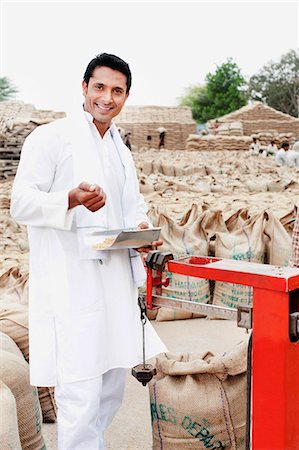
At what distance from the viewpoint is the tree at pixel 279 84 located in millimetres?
47325

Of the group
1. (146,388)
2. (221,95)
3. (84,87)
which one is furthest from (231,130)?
(221,95)

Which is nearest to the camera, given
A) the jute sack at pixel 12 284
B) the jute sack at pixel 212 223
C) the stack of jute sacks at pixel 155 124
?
the jute sack at pixel 12 284

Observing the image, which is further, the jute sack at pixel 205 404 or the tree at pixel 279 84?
the tree at pixel 279 84

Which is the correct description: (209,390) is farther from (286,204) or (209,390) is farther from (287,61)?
(287,61)

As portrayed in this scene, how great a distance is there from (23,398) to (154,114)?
1887 cm

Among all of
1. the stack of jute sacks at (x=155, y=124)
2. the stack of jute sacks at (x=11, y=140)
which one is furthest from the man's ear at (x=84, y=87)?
the stack of jute sacks at (x=155, y=124)

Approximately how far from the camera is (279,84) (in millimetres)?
48281

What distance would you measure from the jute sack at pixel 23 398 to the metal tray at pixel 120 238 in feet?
1.75

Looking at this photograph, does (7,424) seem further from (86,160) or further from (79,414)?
(86,160)

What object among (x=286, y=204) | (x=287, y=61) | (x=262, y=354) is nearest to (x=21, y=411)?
(x=262, y=354)

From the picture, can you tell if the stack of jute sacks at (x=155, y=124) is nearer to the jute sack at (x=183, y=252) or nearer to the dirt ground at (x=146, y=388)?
the jute sack at (x=183, y=252)

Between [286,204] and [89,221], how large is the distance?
11.7ft

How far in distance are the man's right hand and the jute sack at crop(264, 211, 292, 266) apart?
7.24 ft

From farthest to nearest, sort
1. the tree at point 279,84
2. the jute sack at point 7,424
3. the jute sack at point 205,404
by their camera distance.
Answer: the tree at point 279,84, the jute sack at point 205,404, the jute sack at point 7,424
